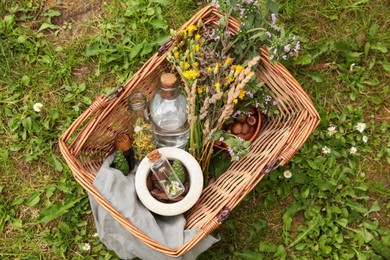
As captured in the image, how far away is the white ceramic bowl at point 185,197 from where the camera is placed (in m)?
1.87

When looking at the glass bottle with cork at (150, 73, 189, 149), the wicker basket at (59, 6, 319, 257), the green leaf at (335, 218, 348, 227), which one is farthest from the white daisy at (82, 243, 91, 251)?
the green leaf at (335, 218, 348, 227)

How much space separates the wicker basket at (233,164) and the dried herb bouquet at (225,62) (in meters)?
0.07

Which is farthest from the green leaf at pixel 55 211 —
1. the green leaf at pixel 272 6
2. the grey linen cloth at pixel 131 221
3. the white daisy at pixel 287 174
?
the green leaf at pixel 272 6

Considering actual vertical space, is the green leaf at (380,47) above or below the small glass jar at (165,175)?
above

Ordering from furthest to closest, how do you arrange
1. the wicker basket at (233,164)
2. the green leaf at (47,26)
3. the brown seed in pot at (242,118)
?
the green leaf at (47,26), the brown seed in pot at (242,118), the wicker basket at (233,164)

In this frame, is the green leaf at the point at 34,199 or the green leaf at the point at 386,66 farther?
the green leaf at the point at 386,66

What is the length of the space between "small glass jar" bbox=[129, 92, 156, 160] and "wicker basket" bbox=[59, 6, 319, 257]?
4 centimetres

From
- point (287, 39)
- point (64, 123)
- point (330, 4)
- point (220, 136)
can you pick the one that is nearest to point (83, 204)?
point (64, 123)

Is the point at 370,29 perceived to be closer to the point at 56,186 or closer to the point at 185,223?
the point at 185,223

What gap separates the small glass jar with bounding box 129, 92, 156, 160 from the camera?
1971 millimetres

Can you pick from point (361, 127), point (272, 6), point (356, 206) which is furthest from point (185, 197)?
point (361, 127)

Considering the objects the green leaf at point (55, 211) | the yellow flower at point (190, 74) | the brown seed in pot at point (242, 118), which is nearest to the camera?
the yellow flower at point (190, 74)

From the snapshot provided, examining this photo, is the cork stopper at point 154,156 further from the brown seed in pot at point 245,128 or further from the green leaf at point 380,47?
the green leaf at point 380,47

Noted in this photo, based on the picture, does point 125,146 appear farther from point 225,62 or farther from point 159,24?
point 159,24
